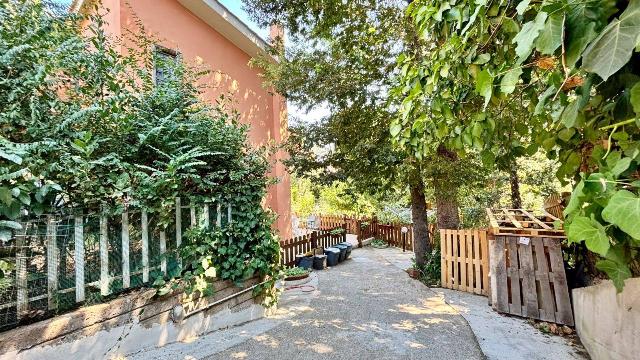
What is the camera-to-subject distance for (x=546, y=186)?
1118 centimetres

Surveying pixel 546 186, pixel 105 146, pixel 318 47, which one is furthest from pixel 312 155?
pixel 546 186

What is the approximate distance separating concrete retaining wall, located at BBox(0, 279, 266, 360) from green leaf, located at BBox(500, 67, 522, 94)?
3.58 meters

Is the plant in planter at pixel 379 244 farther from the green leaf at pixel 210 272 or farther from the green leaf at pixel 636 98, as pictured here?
the green leaf at pixel 636 98

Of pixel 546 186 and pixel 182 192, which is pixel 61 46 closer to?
pixel 182 192

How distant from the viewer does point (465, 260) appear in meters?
6.28

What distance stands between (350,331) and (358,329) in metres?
0.14

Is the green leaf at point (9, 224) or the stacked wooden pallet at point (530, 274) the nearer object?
the green leaf at point (9, 224)

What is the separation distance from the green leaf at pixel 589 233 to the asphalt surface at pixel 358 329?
297 cm

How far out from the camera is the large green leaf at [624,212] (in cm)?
89

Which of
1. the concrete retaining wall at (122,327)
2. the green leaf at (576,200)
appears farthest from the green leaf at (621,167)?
the concrete retaining wall at (122,327)

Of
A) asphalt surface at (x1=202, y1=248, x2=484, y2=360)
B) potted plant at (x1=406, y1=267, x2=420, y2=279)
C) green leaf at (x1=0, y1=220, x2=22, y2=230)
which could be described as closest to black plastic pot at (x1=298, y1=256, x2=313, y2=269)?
asphalt surface at (x1=202, y1=248, x2=484, y2=360)

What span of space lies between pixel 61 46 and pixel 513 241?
6.28 metres

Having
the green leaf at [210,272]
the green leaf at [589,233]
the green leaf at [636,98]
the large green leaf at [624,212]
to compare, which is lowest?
the green leaf at [210,272]

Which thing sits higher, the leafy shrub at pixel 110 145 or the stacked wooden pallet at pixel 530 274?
the leafy shrub at pixel 110 145
